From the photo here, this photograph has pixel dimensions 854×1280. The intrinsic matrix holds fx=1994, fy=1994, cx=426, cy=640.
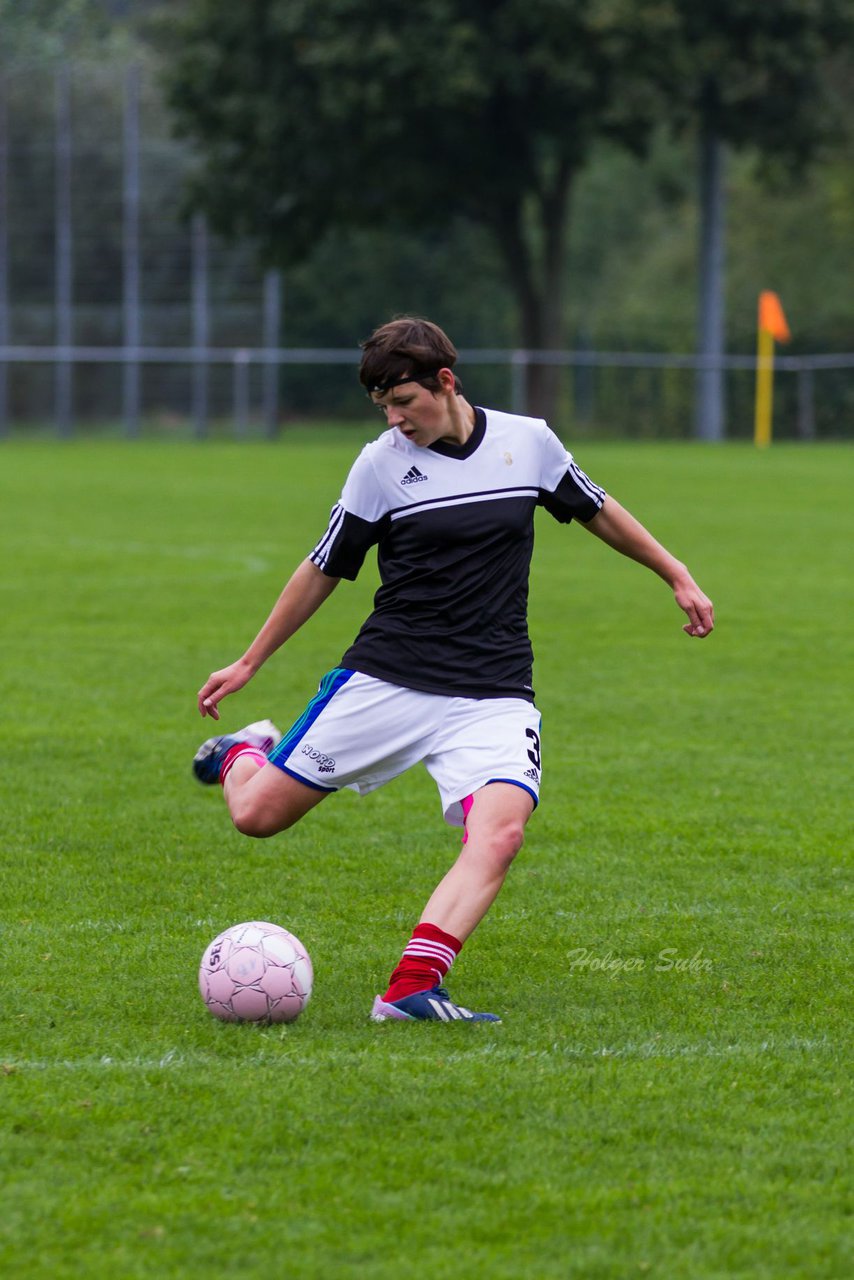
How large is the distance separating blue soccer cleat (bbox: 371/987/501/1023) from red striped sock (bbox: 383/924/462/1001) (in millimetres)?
19

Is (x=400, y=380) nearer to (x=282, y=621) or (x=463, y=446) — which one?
(x=463, y=446)

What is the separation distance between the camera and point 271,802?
17.2 feet

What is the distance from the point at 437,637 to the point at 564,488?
548mm

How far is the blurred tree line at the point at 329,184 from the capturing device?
133 ft

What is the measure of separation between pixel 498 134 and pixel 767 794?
1407 inches

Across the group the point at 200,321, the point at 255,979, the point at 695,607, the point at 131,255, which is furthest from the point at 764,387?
the point at 255,979

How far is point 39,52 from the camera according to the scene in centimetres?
5509

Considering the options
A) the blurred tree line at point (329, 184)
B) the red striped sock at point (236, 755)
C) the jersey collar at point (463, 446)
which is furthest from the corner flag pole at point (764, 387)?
the jersey collar at point (463, 446)

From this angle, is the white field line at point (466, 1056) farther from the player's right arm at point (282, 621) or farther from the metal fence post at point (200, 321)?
the metal fence post at point (200, 321)

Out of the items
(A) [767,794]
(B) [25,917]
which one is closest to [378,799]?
(A) [767,794]

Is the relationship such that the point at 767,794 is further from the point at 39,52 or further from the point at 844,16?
the point at 39,52

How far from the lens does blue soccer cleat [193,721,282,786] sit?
5777 mm

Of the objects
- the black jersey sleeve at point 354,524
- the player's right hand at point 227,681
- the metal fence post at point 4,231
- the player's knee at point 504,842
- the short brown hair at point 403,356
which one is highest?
the metal fence post at point 4,231

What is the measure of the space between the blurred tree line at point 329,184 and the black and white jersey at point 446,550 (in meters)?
34.8
